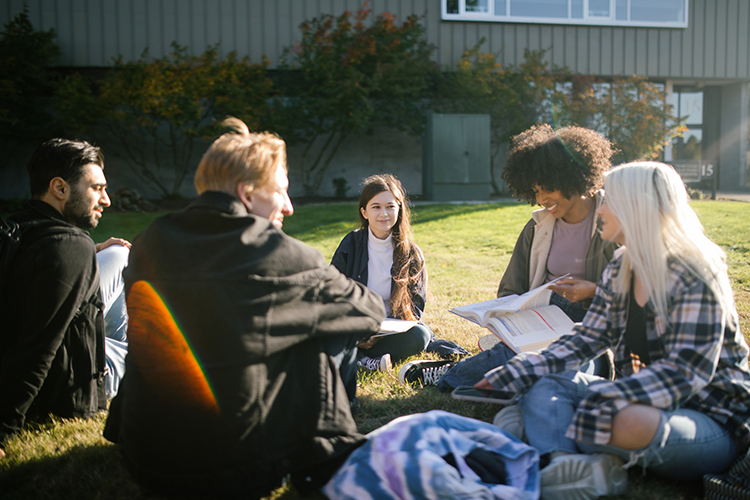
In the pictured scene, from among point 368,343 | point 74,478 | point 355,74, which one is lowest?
point 74,478

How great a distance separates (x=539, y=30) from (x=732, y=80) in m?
7.15

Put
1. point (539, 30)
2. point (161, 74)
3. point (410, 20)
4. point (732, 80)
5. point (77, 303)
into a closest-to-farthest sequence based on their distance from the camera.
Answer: point (77, 303) → point (161, 74) → point (410, 20) → point (539, 30) → point (732, 80)

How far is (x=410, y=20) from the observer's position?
15375 millimetres

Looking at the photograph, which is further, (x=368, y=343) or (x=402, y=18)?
(x=402, y=18)

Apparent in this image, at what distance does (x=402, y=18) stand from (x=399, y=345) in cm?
1447

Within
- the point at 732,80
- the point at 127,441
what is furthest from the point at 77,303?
the point at 732,80

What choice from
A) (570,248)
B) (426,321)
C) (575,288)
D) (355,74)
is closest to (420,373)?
(575,288)

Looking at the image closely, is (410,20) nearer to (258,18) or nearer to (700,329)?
(258,18)

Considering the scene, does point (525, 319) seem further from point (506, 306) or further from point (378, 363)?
point (378, 363)

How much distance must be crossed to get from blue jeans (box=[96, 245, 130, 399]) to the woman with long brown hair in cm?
151

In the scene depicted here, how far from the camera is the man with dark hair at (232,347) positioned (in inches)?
73.8

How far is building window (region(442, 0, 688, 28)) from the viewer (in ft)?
55.0

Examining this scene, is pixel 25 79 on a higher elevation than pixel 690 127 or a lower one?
higher

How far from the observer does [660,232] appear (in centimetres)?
209
